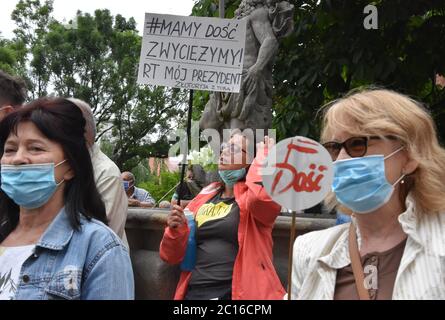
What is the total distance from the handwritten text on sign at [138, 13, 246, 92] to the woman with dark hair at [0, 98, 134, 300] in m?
1.66

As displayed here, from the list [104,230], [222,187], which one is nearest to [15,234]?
[104,230]

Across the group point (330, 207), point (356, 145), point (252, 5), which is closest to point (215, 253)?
point (330, 207)

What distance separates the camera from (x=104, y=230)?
8.79 ft

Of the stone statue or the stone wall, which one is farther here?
the stone statue

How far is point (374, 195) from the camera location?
8.43ft

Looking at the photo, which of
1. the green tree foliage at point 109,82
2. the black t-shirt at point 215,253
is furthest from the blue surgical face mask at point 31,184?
the green tree foliage at point 109,82

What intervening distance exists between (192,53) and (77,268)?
224 cm

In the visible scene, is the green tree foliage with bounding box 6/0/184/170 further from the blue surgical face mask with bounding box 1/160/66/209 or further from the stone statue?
the blue surgical face mask with bounding box 1/160/66/209

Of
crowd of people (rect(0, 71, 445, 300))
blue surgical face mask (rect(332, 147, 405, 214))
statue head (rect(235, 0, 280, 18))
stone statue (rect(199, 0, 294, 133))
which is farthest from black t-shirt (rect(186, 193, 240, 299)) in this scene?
statue head (rect(235, 0, 280, 18))

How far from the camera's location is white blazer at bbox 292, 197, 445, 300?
7.49 ft

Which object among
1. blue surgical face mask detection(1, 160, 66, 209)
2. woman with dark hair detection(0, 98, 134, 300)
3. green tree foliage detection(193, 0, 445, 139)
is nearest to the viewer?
woman with dark hair detection(0, 98, 134, 300)

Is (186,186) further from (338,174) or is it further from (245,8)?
(338,174)

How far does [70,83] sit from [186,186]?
1025 inches

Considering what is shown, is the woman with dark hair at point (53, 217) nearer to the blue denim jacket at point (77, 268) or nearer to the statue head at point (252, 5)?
the blue denim jacket at point (77, 268)
